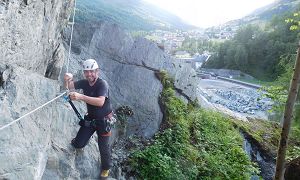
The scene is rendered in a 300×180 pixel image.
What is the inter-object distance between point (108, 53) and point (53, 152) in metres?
8.34

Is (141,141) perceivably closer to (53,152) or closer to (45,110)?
(53,152)

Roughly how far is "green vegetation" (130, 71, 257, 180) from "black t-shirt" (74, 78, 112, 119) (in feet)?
13.0

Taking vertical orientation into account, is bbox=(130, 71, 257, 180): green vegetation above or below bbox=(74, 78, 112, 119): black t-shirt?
below

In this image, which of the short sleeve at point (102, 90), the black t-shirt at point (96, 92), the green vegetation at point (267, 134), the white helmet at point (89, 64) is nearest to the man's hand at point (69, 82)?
the black t-shirt at point (96, 92)

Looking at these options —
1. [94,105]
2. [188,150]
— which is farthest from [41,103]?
[188,150]

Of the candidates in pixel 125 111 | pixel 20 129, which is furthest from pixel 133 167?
pixel 20 129

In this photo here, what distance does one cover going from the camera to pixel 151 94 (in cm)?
1449

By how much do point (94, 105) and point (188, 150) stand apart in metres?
6.40

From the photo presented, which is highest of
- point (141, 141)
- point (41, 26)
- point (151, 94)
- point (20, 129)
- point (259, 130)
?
point (41, 26)

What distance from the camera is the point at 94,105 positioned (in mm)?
7125

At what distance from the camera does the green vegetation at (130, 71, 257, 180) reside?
36.9ft

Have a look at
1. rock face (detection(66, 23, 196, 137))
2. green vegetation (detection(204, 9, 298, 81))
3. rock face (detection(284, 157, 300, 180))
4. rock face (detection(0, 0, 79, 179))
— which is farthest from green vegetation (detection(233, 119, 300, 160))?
green vegetation (detection(204, 9, 298, 81))

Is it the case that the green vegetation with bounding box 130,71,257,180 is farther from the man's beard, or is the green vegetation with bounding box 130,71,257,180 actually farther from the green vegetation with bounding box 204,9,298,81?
the green vegetation with bounding box 204,9,298,81

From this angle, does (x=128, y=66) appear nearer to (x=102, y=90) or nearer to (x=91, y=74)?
(x=91, y=74)
